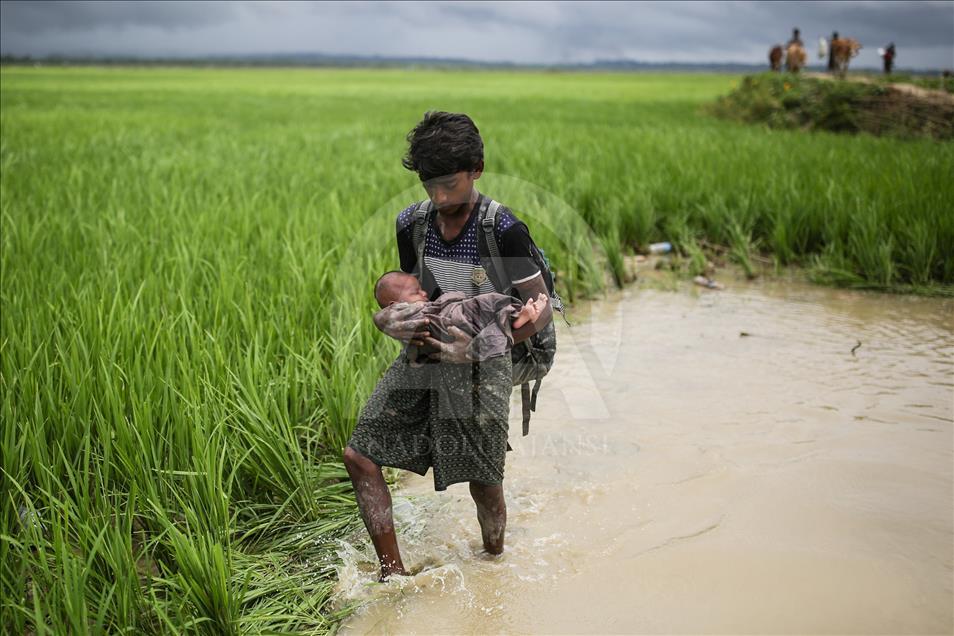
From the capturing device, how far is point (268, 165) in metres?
7.51

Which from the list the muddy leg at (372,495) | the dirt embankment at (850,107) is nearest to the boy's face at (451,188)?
the muddy leg at (372,495)

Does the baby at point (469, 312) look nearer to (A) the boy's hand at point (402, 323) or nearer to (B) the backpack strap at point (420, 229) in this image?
(A) the boy's hand at point (402, 323)

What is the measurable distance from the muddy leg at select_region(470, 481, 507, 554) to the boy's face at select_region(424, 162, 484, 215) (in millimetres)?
684

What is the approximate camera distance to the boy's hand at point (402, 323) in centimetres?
158

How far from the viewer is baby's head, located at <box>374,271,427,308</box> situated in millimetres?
1646

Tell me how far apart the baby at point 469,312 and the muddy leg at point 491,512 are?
428 mm

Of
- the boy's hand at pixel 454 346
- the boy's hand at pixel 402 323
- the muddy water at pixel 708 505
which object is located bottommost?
the muddy water at pixel 708 505

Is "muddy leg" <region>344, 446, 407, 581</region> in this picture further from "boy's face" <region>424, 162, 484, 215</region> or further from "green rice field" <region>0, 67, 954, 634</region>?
"boy's face" <region>424, 162, 484, 215</region>

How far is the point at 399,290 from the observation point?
1.65 meters

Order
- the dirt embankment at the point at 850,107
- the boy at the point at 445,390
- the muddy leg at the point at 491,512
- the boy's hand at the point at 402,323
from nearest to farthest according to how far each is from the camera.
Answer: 1. the boy's hand at the point at 402,323
2. the boy at the point at 445,390
3. the muddy leg at the point at 491,512
4. the dirt embankment at the point at 850,107

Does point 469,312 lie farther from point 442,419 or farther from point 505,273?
point 442,419

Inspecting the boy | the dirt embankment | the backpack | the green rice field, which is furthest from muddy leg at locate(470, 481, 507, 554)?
the dirt embankment

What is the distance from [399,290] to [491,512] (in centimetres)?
65

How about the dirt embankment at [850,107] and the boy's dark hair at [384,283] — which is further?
the dirt embankment at [850,107]
